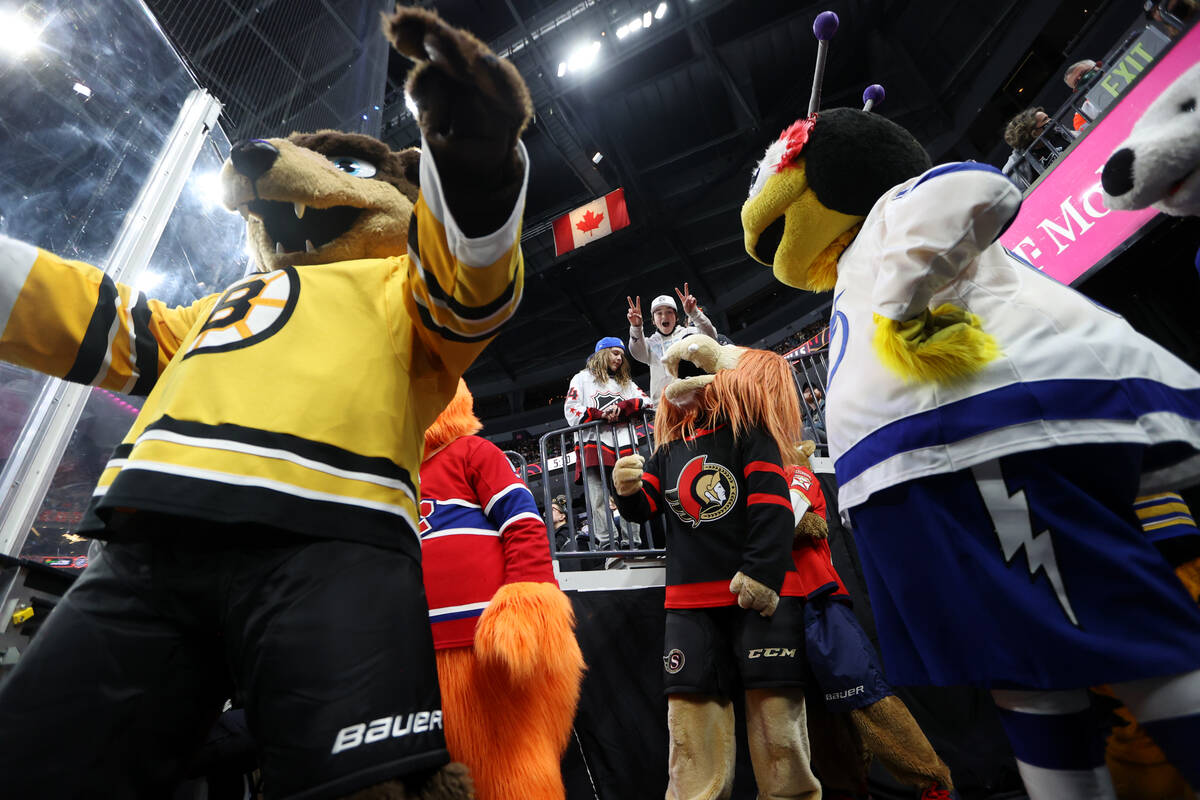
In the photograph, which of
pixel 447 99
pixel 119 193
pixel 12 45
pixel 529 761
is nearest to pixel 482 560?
pixel 529 761

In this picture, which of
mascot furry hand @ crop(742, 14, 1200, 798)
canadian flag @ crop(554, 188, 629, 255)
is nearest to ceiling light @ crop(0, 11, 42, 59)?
mascot furry hand @ crop(742, 14, 1200, 798)

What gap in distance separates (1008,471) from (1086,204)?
4.08 m

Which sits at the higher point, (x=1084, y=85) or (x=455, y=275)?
(x=1084, y=85)

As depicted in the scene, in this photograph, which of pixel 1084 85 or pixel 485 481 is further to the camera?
pixel 1084 85

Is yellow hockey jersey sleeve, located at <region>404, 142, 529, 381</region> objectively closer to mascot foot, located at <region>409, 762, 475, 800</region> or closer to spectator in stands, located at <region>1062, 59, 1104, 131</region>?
mascot foot, located at <region>409, 762, 475, 800</region>

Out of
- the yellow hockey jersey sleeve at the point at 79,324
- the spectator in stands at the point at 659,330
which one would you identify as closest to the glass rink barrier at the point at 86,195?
the yellow hockey jersey sleeve at the point at 79,324

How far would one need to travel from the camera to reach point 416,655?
86 cm

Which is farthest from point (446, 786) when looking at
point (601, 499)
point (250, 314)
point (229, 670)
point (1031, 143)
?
point (1031, 143)

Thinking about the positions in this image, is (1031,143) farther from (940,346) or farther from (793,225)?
(940,346)

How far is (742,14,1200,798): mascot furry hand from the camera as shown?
96 centimetres

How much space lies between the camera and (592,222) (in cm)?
1002

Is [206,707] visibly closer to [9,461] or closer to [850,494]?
[850,494]

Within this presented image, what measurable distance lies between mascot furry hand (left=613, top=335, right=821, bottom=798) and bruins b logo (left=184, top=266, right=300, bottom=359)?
5.18 ft

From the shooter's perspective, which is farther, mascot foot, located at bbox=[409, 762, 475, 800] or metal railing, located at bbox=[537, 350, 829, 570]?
metal railing, located at bbox=[537, 350, 829, 570]
